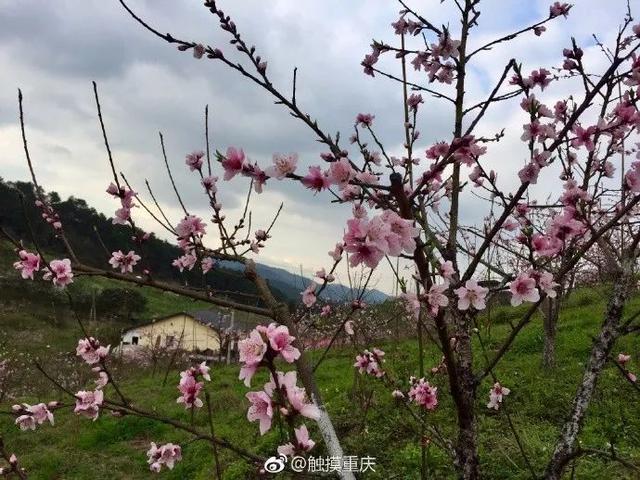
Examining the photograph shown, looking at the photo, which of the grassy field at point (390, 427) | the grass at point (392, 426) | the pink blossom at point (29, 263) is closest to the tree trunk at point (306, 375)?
the grass at point (392, 426)

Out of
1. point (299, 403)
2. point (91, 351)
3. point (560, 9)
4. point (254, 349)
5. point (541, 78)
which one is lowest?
point (91, 351)

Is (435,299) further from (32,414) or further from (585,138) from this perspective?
(32,414)

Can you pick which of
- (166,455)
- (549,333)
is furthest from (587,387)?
(549,333)

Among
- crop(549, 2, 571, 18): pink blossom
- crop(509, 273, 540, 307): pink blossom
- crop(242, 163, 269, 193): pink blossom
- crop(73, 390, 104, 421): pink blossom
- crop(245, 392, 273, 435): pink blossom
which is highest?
crop(549, 2, 571, 18): pink blossom

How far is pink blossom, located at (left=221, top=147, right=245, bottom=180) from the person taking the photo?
1599 millimetres

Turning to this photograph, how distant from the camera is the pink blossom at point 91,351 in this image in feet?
9.52

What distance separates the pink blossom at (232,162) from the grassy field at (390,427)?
220 centimetres

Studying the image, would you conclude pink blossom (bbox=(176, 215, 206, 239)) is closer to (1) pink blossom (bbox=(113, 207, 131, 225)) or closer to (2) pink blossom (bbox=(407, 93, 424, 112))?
(1) pink blossom (bbox=(113, 207, 131, 225))

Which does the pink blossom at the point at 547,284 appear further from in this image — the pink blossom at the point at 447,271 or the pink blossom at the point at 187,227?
the pink blossom at the point at 187,227

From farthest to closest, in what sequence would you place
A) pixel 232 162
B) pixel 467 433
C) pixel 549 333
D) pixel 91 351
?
1. pixel 549 333
2. pixel 91 351
3. pixel 467 433
4. pixel 232 162

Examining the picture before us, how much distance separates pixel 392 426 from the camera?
5.64 m

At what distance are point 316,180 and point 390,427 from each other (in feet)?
15.4

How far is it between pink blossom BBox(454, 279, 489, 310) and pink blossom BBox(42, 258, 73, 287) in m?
1.62

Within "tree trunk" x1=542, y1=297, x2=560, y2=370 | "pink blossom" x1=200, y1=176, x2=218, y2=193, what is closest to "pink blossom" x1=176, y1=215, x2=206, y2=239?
"pink blossom" x1=200, y1=176, x2=218, y2=193
